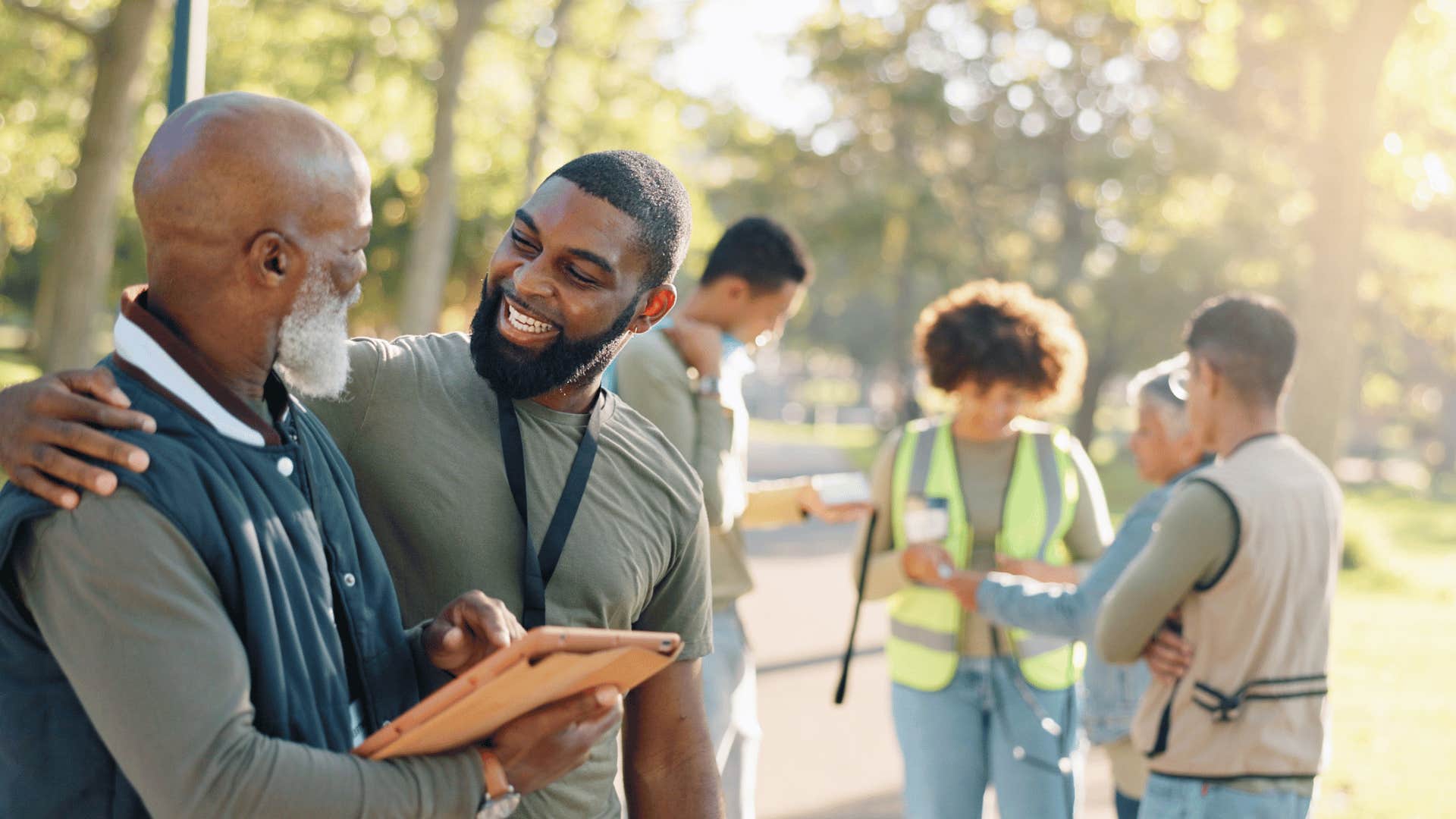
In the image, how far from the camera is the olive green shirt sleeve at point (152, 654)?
5.68 ft

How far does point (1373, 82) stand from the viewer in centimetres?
1214

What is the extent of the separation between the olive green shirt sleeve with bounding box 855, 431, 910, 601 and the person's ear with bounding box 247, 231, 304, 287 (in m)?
3.36

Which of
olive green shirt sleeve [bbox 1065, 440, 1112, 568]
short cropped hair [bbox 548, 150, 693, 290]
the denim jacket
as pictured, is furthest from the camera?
olive green shirt sleeve [bbox 1065, 440, 1112, 568]

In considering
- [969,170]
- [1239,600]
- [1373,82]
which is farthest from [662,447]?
[969,170]

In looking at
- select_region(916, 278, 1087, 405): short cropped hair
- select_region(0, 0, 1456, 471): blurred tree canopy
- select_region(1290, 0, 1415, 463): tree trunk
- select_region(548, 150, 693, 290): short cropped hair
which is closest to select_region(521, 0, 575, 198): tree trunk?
select_region(0, 0, 1456, 471): blurred tree canopy

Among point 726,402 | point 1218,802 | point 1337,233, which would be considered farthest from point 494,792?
point 1337,233

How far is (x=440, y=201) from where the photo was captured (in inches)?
679

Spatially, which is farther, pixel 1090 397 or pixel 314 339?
pixel 1090 397

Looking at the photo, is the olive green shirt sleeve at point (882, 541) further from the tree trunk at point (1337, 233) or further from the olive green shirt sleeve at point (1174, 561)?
the tree trunk at point (1337, 233)

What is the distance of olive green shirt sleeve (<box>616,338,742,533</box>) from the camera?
15.2 feet

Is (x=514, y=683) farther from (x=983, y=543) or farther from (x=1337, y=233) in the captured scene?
(x=1337, y=233)

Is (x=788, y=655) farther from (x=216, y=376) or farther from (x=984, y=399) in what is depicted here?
(x=216, y=376)

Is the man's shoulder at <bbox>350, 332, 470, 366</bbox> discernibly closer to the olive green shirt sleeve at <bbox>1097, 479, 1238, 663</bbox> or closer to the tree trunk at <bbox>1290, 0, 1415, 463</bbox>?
the olive green shirt sleeve at <bbox>1097, 479, 1238, 663</bbox>

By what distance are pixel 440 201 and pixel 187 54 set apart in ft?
40.2
